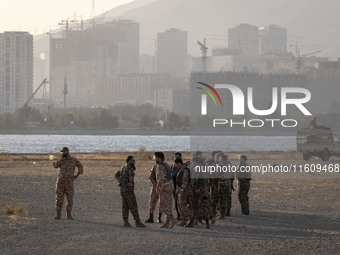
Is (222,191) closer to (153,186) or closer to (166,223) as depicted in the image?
(166,223)

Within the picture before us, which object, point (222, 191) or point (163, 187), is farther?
point (222, 191)

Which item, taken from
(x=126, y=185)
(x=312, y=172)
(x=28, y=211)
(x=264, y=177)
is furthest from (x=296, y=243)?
(x=312, y=172)

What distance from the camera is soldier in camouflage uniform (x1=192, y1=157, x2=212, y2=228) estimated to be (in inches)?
866

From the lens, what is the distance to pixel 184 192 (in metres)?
22.0

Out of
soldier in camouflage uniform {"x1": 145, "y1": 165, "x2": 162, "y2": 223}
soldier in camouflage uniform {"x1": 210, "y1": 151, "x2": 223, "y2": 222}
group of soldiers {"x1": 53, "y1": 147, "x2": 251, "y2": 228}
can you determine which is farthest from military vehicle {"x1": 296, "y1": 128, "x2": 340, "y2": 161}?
soldier in camouflage uniform {"x1": 145, "y1": 165, "x2": 162, "y2": 223}

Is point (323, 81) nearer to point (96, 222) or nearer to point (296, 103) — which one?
point (296, 103)

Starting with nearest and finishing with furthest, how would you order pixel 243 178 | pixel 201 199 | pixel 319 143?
pixel 201 199, pixel 243 178, pixel 319 143

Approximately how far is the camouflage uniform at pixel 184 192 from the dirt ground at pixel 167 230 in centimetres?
52

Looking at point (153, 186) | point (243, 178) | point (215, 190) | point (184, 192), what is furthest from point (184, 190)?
point (243, 178)

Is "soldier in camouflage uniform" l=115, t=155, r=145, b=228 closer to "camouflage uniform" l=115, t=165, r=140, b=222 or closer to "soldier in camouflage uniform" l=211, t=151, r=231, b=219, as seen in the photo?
"camouflage uniform" l=115, t=165, r=140, b=222

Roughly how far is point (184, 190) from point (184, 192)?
0.06 m

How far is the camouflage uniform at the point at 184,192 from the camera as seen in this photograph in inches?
858

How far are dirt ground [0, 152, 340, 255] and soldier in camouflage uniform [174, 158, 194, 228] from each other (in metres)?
0.51

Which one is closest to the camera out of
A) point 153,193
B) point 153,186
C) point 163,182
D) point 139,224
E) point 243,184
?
point 163,182
